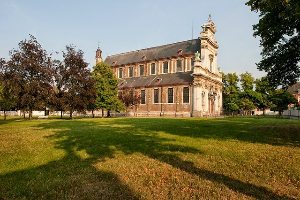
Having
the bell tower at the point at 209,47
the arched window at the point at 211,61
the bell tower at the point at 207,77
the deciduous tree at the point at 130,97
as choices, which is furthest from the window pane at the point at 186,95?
the deciduous tree at the point at 130,97

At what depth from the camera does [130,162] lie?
34.6 ft

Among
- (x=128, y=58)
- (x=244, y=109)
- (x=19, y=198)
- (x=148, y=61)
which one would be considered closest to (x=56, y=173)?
(x=19, y=198)

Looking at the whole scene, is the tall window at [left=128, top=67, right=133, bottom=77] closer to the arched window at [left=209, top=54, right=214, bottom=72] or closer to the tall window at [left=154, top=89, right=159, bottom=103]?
the tall window at [left=154, top=89, right=159, bottom=103]

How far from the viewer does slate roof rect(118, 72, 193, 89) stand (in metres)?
60.2

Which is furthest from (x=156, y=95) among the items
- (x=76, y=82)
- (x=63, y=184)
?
(x=63, y=184)

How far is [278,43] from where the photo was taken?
2080cm

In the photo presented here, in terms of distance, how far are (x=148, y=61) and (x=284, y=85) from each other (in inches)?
1927

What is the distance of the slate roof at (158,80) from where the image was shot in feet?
197

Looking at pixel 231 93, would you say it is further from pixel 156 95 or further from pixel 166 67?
pixel 156 95

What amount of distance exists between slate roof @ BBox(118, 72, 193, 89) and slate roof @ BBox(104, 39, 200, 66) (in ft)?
14.5

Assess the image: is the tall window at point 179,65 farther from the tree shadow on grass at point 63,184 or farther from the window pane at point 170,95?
the tree shadow on grass at point 63,184

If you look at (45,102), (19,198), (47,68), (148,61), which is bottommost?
(19,198)

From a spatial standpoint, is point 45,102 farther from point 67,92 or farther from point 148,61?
point 148,61

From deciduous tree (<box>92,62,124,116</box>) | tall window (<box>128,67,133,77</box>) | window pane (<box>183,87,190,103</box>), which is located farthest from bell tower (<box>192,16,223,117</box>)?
tall window (<box>128,67,133,77</box>)
